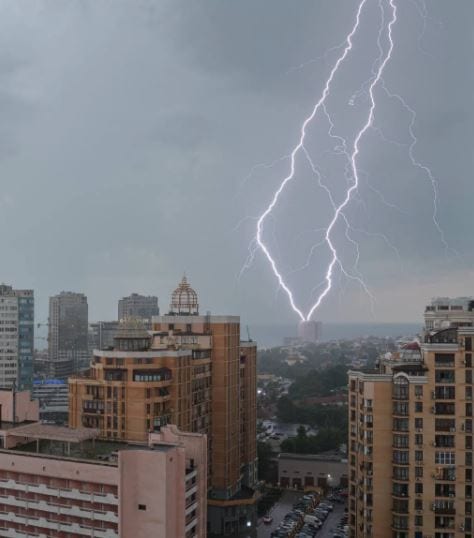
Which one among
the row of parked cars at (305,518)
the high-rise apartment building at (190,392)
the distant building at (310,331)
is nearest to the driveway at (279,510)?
the row of parked cars at (305,518)

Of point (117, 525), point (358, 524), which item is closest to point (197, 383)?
point (358, 524)

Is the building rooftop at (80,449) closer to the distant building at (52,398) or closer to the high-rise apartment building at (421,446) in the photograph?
the high-rise apartment building at (421,446)

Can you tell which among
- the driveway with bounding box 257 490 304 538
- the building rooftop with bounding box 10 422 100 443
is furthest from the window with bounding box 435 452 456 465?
the driveway with bounding box 257 490 304 538

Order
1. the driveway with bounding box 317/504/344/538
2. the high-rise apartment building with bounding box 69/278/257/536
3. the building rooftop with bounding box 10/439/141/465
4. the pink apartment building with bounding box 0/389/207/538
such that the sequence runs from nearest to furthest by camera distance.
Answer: the pink apartment building with bounding box 0/389/207/538
the building rooftop with bounding box 10/439/141/465
the high-rise apartment building with bounding box 69/278/257/536
the driveway with bounding box 317/504/344/538

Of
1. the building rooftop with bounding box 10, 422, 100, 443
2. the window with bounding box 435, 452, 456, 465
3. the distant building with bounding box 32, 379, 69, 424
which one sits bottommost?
the distant building with bounding box 32, 379, 69, 424

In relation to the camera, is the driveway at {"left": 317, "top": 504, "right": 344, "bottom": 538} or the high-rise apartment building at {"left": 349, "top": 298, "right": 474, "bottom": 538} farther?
the driveway at {"left": 317, "top": 504, "right": 344, "bottom": 538}

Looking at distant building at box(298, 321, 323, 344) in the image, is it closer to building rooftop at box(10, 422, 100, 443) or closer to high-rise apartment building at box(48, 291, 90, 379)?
high-rise apartment building at box(48, 291, 90, 379)

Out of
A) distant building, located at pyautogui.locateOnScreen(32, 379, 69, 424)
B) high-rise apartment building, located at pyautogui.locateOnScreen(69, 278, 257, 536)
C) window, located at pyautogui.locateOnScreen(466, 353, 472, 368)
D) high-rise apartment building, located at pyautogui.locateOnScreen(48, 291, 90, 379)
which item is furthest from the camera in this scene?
high-rise apartment building, located at pyautogui.locateOnScreen(48, 291, 90, 379)
